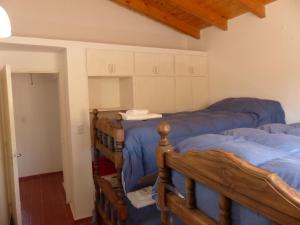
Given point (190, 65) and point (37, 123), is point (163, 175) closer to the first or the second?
point (190, 65)

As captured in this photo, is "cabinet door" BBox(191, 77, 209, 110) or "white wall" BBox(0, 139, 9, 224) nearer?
"white wall" BBox(0, 139, 9, 224)

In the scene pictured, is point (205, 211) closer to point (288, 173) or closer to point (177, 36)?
point (288, 173)

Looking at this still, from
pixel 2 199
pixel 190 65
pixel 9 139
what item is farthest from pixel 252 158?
pixel 190 65

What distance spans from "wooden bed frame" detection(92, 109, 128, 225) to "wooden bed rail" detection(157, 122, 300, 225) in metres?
0.78

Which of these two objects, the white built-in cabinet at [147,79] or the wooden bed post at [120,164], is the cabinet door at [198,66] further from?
the wooden bed post at [120,164]

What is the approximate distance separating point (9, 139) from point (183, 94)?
2414 mm

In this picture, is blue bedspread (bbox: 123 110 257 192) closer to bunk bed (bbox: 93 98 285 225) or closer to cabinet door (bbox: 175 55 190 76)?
bunk bed (bbox: 93 98 285 225)

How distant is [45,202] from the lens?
3631mm

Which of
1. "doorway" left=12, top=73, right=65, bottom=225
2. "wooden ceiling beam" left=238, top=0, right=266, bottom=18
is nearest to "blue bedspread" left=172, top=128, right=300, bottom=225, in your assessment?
"wooden ceiling beam" left=238, top=0, right=266, bottom=18

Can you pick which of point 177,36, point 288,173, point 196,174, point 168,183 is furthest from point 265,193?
point 177,36

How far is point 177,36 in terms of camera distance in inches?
173

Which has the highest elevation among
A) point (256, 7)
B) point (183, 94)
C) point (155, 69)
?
point (256, 7)

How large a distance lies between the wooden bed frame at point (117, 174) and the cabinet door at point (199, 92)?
1762 millimetres

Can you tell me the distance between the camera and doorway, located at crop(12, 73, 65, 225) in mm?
4336
